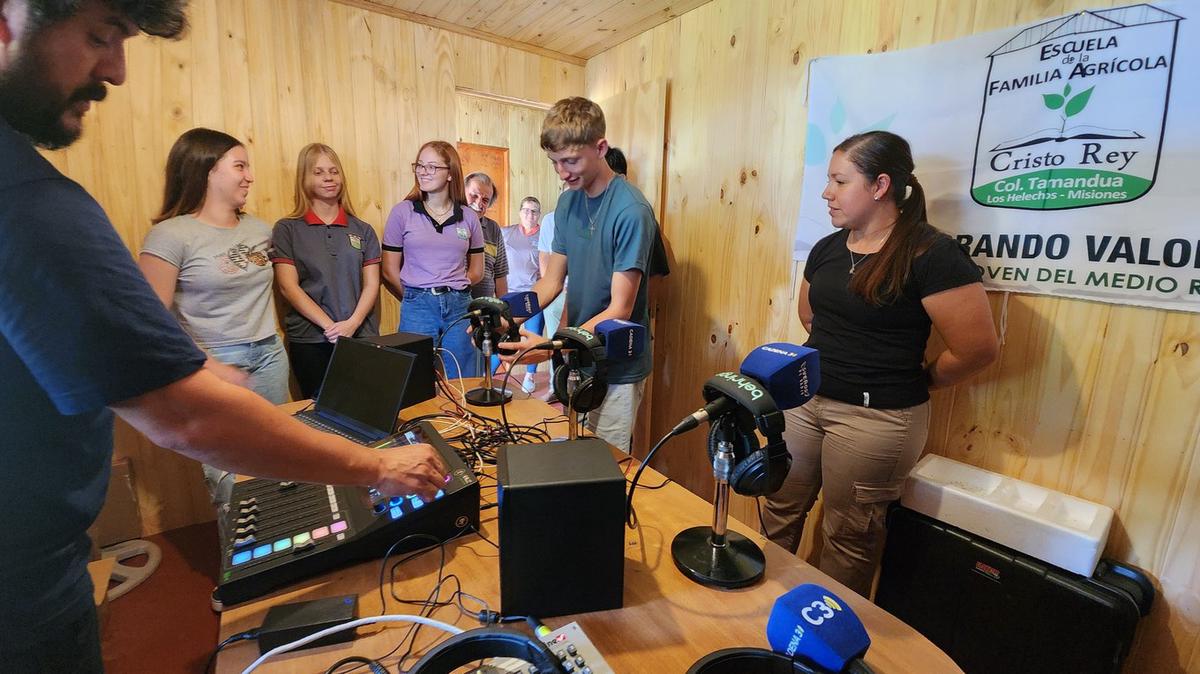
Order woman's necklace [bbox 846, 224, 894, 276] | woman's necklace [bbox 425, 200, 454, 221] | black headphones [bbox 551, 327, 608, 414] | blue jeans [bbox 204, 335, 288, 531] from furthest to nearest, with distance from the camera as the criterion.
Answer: woman's necklace [bbox 425, 200, 454, 221] → blue jeans [bbox 204, 335, 288, 531] → woman's necklace [bbox 846, 224, 894, 276] → black headphones [bbox 551, 327, 608, 414]

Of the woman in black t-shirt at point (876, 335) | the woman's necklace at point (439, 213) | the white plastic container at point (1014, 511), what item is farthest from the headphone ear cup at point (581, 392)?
the woman's necklace at point (439, 213)

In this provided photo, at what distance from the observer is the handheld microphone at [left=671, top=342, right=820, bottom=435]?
0.79 m

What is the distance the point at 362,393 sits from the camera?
144 cm

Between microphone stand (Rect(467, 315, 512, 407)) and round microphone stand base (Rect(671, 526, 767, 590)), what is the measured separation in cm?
80

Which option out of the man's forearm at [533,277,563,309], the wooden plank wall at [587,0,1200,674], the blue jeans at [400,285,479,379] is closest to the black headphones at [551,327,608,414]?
the man's forearm at [533,277,563,309]

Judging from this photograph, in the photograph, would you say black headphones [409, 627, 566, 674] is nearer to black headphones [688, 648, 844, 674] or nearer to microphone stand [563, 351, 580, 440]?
black headphones [688, 648, 844, 674]

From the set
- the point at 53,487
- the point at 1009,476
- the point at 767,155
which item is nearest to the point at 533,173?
the point at 767,155

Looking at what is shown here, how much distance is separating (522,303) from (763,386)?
97 centimetres

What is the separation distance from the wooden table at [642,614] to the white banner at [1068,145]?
1.21m

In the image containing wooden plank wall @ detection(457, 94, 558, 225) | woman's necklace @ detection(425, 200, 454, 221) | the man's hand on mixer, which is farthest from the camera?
wooden plank wall @ detection(457, 94, 558, 225)

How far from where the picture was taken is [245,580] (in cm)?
80

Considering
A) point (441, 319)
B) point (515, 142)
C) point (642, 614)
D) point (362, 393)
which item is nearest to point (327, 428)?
point (362, 393)

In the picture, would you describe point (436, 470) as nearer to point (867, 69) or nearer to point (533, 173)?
point (867, 69)

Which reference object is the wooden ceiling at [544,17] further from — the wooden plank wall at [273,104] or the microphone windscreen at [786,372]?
the microphone windscreen at [786,372]
